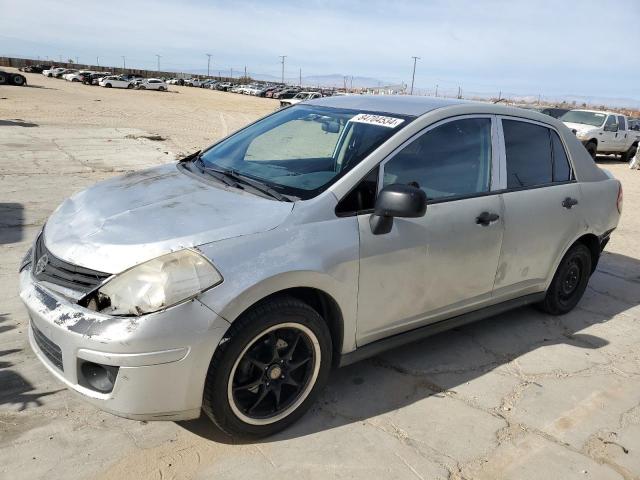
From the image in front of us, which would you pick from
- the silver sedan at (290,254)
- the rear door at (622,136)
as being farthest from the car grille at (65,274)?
the rear door at (622,136)

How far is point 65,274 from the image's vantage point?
2.50 meters

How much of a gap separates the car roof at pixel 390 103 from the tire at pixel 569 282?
67.9 inches

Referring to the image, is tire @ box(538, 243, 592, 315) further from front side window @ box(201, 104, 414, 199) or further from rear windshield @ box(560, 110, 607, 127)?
rear windshield @ box(560, 110, 607, 127)

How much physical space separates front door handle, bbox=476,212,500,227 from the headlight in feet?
6.07

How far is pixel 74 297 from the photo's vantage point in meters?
2.39

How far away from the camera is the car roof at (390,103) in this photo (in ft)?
11.3

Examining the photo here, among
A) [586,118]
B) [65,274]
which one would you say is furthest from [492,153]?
[586,118]

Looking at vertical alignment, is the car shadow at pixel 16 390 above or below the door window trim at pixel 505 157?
below

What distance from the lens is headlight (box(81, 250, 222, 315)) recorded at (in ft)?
7.53

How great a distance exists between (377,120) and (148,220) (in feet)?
5.04

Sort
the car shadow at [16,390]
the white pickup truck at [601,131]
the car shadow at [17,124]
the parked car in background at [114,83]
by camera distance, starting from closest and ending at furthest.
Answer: the car shadow at [16,390] → the car shadow at [17,124] → the white pickup truck at [601,131] → the parked car in background at [114,83]

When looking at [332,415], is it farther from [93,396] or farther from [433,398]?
[93,396]

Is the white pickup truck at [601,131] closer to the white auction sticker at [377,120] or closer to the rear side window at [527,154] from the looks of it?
the rear side window at [527,154]

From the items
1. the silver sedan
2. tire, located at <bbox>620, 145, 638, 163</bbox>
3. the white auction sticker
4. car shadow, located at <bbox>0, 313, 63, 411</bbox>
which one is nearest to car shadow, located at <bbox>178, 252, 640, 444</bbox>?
the silver sedan
